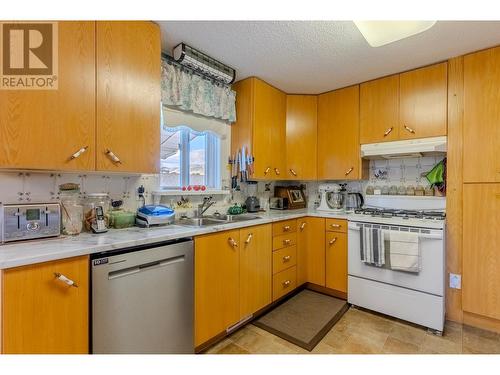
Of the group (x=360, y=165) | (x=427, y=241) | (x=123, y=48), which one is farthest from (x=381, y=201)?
(x=123, y=48)

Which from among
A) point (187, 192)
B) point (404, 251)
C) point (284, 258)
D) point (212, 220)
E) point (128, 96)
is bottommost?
point (284, 258)

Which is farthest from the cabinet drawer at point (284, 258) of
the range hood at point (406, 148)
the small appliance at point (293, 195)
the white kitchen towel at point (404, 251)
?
the range hood at point (406, 148)

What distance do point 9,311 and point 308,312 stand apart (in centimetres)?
205

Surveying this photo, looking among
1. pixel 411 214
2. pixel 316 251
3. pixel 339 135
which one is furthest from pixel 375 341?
pixel 339 135

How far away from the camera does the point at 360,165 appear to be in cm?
263

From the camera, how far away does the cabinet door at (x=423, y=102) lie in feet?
7.07

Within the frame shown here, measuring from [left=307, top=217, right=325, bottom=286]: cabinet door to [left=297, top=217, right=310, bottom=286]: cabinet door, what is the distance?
0.11ft

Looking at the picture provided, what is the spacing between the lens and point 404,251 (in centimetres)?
202

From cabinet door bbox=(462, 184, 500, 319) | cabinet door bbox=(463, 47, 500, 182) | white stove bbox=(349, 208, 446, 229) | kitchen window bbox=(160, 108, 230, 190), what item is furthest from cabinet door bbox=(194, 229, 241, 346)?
cabinet door bbox=(463, 47, 500, 182)

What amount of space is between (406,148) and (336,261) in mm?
1282

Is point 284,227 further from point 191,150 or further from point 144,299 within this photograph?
point 144,299

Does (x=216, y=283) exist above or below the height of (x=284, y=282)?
above
